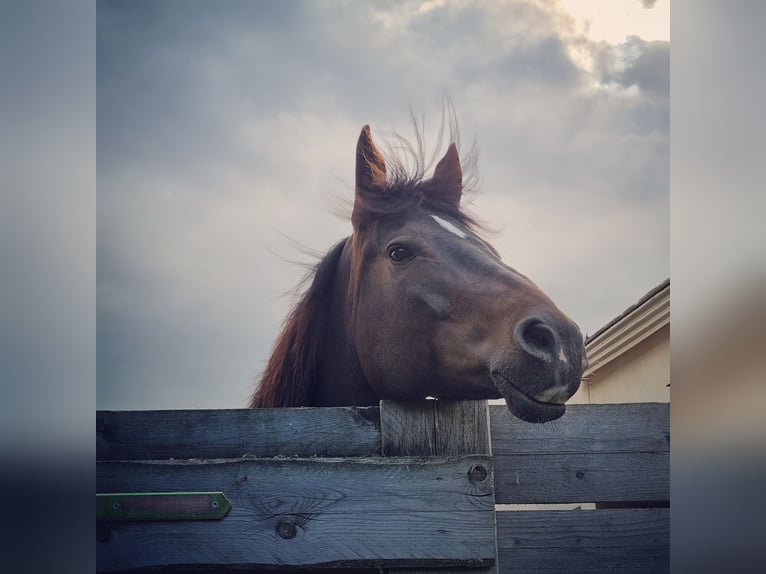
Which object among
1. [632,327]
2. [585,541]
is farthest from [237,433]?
[632,327]

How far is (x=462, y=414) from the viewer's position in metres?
1.49

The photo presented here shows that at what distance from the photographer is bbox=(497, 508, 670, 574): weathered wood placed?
5.41 feet

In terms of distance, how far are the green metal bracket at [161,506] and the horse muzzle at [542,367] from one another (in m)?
0.69

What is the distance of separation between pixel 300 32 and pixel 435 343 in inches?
41.7

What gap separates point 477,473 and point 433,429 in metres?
0.14

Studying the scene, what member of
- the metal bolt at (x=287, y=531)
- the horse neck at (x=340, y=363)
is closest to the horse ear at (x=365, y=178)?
the horse neck at (x=340, y=363)

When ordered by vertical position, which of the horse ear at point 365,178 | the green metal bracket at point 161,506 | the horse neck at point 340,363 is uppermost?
the horse ear at point 365,178

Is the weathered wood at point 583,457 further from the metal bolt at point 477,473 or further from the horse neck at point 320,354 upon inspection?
the horse neck at point 320,354

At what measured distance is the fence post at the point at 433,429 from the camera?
1444 mm

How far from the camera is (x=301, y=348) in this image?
200cm

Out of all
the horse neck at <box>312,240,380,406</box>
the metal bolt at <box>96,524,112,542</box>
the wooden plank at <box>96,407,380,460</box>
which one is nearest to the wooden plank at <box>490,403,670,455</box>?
the wooden plank at <box>96,407,380,460</box>

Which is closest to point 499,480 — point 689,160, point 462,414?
point 462,414

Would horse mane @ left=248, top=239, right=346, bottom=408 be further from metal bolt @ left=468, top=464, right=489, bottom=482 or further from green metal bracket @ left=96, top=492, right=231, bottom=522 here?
metal bolt @ left=468, top=464, right=489, bottom=482

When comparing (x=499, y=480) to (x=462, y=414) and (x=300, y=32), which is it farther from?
(x=300, y=32)
